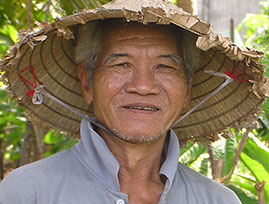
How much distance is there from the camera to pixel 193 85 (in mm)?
2258

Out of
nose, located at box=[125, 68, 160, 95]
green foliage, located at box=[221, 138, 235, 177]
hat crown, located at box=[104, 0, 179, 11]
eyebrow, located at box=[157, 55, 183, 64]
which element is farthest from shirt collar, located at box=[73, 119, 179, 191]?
green foliage, located at box=[221, 138, 235, 177]

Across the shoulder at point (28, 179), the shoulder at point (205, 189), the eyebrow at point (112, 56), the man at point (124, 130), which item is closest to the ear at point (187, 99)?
the man at point (124, 130)

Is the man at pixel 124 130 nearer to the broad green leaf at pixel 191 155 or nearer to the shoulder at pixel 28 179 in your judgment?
the shoulder at pixel 28 179

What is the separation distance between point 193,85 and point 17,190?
100 cm

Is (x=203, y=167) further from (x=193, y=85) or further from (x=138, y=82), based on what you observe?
(x=138, y=82)

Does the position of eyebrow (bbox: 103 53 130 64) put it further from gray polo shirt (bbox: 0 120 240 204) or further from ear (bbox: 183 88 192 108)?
ear (bbox: 183 88 192 108)

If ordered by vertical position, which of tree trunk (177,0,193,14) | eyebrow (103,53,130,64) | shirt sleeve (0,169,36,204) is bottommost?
shirt sleeve (0,169,36,204)

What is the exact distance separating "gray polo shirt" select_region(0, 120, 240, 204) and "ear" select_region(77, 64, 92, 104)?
16cm

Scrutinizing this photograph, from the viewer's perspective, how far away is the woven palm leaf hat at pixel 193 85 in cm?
182

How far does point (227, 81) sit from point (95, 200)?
741mm

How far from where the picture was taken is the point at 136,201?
6.06 feet

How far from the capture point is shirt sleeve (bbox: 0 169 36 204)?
1.64 meters

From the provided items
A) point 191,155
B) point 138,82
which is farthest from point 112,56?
point 191,155

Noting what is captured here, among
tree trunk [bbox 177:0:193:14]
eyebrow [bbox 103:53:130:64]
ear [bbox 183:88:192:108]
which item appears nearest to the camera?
eyebrow [bbox 103:53:130:64]
